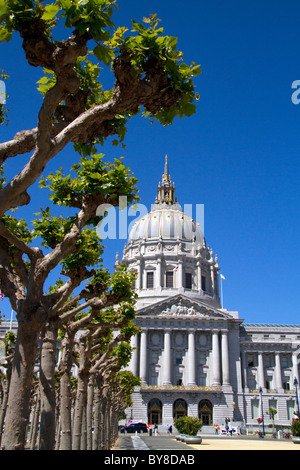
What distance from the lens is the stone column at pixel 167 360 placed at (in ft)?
268

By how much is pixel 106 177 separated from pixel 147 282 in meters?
87.4

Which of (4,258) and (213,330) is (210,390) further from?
(4,258)

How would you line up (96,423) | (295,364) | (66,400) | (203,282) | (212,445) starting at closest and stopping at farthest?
1. (66,400)
2. (96,423)
3. (212,445)
4. (295,364)
5. (203,282)

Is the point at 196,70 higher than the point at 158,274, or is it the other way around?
the point at 158,274

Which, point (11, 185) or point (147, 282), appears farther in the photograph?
point (147, 282)

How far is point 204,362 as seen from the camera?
279ft

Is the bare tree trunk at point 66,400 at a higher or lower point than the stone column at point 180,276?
lower

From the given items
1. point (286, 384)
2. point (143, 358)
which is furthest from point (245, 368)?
point (143, 358)

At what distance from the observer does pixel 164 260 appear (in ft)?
335

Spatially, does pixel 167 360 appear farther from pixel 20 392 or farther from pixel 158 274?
pixel 20 392

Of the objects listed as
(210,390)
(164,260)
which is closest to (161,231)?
(164,260)

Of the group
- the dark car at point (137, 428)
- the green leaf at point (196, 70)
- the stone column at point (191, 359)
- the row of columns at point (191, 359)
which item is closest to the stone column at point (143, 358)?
the row of columns at point (191, 359)

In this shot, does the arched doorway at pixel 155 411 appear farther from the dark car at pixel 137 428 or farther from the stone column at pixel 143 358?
the dark car at pixel 137 428

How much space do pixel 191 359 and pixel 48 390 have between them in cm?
7165
